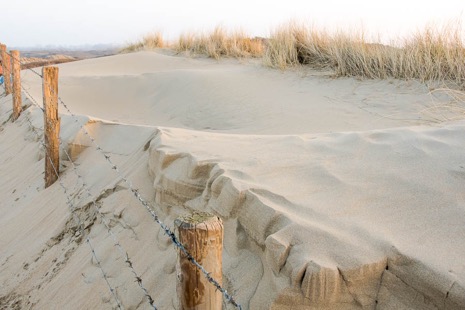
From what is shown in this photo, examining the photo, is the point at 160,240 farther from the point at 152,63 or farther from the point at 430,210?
the point at 152,63

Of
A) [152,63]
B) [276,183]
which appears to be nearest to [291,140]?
[276,183]

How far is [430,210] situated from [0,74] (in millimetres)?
10808

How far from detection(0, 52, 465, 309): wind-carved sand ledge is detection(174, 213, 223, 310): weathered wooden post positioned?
1.78 feet

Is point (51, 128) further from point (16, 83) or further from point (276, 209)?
point (16, 83)

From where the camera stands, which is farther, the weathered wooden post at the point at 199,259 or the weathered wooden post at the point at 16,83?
the weathered wooden post at the point at 16,83

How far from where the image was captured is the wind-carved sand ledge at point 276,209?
1924mm

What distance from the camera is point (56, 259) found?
3436 millimetres

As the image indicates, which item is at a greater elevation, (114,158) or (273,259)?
(273,259)

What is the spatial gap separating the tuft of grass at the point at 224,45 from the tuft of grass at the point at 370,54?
234cm

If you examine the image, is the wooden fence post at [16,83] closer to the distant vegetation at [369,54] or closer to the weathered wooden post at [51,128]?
the weathered wooden post at [51,128]

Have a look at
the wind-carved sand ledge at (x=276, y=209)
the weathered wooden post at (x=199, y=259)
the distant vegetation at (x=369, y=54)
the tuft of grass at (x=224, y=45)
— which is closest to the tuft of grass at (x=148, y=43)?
the tuft of grass at (x=224, y=45)

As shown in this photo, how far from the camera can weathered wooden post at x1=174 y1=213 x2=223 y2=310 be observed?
1.41 metres

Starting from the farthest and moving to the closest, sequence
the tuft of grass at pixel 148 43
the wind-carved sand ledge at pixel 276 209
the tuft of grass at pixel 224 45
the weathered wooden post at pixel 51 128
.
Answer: the tuft of grass at pixel 148 43 < the tuft of grass at pixel 224 45 < the weathered wooden post at pixel 51 128 < the wind-carved sand ledge at pixel 276 209

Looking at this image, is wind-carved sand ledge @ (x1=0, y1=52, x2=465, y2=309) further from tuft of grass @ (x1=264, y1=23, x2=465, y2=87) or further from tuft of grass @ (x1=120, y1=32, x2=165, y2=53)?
tuft of grass @ (x1=120, y1=32, x2=165, y2=53)
